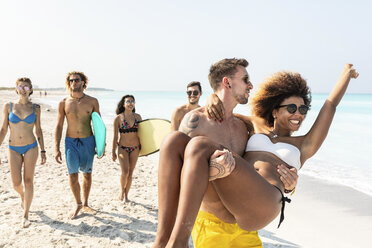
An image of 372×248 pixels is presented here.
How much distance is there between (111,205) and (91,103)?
1892 mm

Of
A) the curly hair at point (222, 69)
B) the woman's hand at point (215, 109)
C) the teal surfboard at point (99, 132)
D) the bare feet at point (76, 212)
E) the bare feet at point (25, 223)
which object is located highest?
the curly hair at point (222, 69)

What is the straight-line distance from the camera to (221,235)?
7.30 feet

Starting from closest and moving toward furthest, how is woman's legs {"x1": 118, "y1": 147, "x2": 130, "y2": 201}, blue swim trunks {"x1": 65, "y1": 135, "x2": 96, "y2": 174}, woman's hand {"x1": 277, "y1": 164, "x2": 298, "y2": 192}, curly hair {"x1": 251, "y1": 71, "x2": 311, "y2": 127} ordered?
woman's hand {"x1": 277, "y1": 164, "x2": 298, "y2": 192}, curly hair {"x1": 251, "y1": 71, "x2": 311, "y2": 127}, blue swim trunks {"x1": 65, "y1": 135, "x2": 96, "y2": 174}, woman's legs {"x1": 118, "y1": 147, "x2": 130, "y2": 201}

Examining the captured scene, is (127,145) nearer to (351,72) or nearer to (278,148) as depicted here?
(278,148)

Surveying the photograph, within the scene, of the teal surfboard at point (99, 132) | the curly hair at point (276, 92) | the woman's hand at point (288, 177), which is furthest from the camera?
the teal surfboard at point (99, 132)

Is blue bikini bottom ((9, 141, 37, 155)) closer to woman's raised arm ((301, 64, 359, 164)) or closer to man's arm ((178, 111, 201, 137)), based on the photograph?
man's arm ((178, 111, 201, 137))

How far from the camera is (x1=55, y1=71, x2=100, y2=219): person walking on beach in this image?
15.5 feet

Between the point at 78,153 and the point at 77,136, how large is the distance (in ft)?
0.95

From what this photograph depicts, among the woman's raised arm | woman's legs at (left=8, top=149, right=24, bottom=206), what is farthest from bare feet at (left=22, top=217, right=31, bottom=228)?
the woman's raised arm

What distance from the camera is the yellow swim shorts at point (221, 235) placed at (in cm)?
222

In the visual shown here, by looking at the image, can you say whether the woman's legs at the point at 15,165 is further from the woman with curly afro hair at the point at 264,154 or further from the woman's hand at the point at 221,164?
the woman's hand at the point at 221,164

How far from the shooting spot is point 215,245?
2227 millimetres

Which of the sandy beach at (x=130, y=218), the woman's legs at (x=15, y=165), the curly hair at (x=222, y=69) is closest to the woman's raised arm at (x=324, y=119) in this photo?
the curly hair at (x=222, y=69)

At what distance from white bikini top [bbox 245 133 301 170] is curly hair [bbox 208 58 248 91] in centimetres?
59
